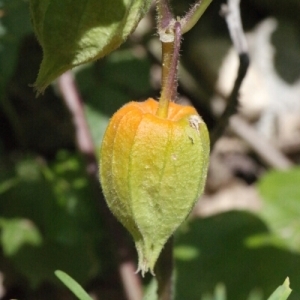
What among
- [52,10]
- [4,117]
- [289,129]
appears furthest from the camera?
[289,129]

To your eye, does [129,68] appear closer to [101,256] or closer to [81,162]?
[81,162]

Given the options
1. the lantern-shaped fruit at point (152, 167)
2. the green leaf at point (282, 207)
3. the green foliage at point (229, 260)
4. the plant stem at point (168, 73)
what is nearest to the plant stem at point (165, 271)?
the lantern-shaped fruit at point (152, 167)

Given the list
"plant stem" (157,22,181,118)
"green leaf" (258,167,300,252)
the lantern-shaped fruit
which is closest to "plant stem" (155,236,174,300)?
the lantern-shaped fruit

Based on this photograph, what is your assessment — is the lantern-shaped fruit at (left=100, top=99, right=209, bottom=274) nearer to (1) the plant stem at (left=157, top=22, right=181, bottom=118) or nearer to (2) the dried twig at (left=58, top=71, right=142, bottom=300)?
(1) the plant stem at (left=157, top=22, right=181, bottom=118)

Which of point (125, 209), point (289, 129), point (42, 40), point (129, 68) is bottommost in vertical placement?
point (289, 129)

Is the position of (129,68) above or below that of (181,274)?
above

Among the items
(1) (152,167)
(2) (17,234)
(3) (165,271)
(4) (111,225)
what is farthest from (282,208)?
(1) (152,167)

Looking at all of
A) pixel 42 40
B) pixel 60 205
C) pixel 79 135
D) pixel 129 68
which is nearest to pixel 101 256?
pixel 60 205
